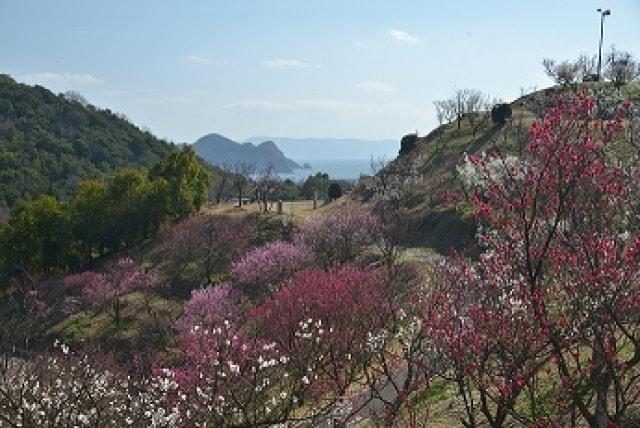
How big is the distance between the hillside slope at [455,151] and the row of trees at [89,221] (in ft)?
75.7

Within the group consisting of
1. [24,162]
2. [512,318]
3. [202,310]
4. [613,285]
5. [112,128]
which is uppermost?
[112,128]

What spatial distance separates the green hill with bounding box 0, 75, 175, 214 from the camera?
96.9 m

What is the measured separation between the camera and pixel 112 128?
134 m

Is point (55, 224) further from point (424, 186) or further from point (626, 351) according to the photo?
point (626, 351)

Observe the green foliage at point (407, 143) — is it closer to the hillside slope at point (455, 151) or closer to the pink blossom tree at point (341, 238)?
the hillside slope at point (455, 151)

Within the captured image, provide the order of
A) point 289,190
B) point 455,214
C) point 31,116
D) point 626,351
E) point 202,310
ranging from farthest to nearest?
point 31,116 < point 289,190 < point 455,214 < point 202,310 < point 626,351

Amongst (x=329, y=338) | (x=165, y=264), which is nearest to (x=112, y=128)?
(x=165, y=264)

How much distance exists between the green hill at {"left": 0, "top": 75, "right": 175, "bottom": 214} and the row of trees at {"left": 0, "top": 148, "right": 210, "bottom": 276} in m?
28.9

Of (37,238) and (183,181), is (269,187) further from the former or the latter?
(37,238)

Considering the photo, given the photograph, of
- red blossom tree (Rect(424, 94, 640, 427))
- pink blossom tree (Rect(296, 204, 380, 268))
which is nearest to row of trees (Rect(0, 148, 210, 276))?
pink blossom tree (Rect(296, 204, 380, 268))

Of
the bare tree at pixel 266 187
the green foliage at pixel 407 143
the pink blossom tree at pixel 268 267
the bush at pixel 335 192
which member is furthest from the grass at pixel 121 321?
the green foliage at pixel 407 143

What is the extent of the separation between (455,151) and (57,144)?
79116 millimetres

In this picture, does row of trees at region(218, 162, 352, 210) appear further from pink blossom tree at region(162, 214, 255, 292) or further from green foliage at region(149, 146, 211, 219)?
pink blossom tree at region(162, 214, 255, 292)

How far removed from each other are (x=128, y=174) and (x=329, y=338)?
138 ft
